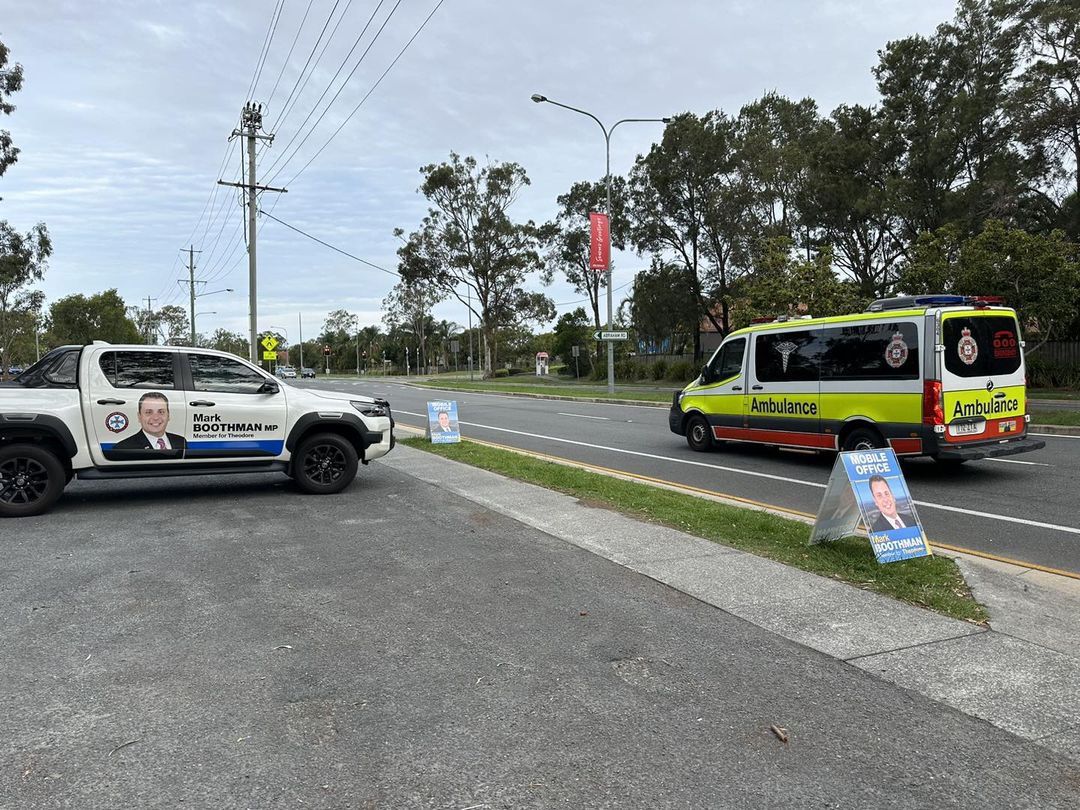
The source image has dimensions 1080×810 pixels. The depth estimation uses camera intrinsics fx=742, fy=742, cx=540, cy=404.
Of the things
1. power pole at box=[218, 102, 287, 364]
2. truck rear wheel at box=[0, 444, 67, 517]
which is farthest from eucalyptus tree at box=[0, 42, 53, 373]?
truck rear wheel at box=[0, 444, 67, 517]

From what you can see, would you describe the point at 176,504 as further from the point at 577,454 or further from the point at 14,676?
the point at 577,454

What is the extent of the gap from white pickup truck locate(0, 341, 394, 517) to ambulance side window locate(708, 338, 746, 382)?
20.2 feet

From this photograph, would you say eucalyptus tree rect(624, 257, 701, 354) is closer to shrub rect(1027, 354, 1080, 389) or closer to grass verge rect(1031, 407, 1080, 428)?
shrub rect(1027, 354, 1080, 389)

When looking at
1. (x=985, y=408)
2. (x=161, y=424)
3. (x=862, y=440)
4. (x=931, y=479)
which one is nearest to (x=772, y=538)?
(x=862, y=440)

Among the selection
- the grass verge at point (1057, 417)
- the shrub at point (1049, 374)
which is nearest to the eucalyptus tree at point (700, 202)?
the shrub at point (1049, 374)

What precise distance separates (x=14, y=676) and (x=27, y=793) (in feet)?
4.23

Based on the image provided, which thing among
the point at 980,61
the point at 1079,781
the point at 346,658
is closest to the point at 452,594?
the point at 346,658

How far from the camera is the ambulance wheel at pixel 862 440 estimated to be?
10.2m

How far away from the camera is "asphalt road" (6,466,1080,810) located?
2.86 metres

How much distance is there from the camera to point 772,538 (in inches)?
257

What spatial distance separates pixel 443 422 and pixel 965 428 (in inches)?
341

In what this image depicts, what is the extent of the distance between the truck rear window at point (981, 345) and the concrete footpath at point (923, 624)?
4210mm

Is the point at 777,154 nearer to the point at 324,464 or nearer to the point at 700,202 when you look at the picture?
the point at 700,202

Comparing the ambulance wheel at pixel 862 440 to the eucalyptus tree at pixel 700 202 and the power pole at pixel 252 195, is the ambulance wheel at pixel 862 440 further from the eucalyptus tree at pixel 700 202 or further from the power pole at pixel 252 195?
the eucalyptus tree at pixel 700 202
